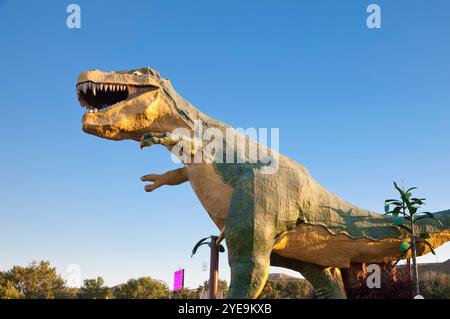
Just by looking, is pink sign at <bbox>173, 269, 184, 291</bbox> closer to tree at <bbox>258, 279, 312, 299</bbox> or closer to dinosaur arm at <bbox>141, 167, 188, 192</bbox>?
tree at <bbox>258, 279, 312, 299</bbox>

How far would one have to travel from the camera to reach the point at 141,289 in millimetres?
30031

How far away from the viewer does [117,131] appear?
667 centimetres

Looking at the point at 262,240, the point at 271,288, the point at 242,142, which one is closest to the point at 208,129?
the point at 242,142

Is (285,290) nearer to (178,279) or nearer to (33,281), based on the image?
(178,279)

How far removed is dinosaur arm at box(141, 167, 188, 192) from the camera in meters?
7.18

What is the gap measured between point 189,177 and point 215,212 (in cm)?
61

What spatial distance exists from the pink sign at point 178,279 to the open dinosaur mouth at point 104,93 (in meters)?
13.0

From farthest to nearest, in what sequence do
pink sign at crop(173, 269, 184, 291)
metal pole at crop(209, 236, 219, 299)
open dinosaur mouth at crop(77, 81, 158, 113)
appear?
pink sign at crop(173, 269, 184, 291), metal pole at crop(209, 236, 219, 299), open dinosaur mouth at crop(77, 81, 158, 113)

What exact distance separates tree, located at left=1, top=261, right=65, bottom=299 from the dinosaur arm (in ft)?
75.8

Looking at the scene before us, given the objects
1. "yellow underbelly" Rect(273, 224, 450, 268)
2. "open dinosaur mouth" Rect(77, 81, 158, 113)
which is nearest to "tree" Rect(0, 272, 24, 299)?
"open dinosaur mouth" Rect(77, 81, 158, 113)

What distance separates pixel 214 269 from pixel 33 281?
80.9 feet

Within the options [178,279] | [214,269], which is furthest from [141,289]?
[214,269]

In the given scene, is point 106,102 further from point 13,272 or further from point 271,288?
point 13,272

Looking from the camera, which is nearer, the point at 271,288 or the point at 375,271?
the point at 375,271
